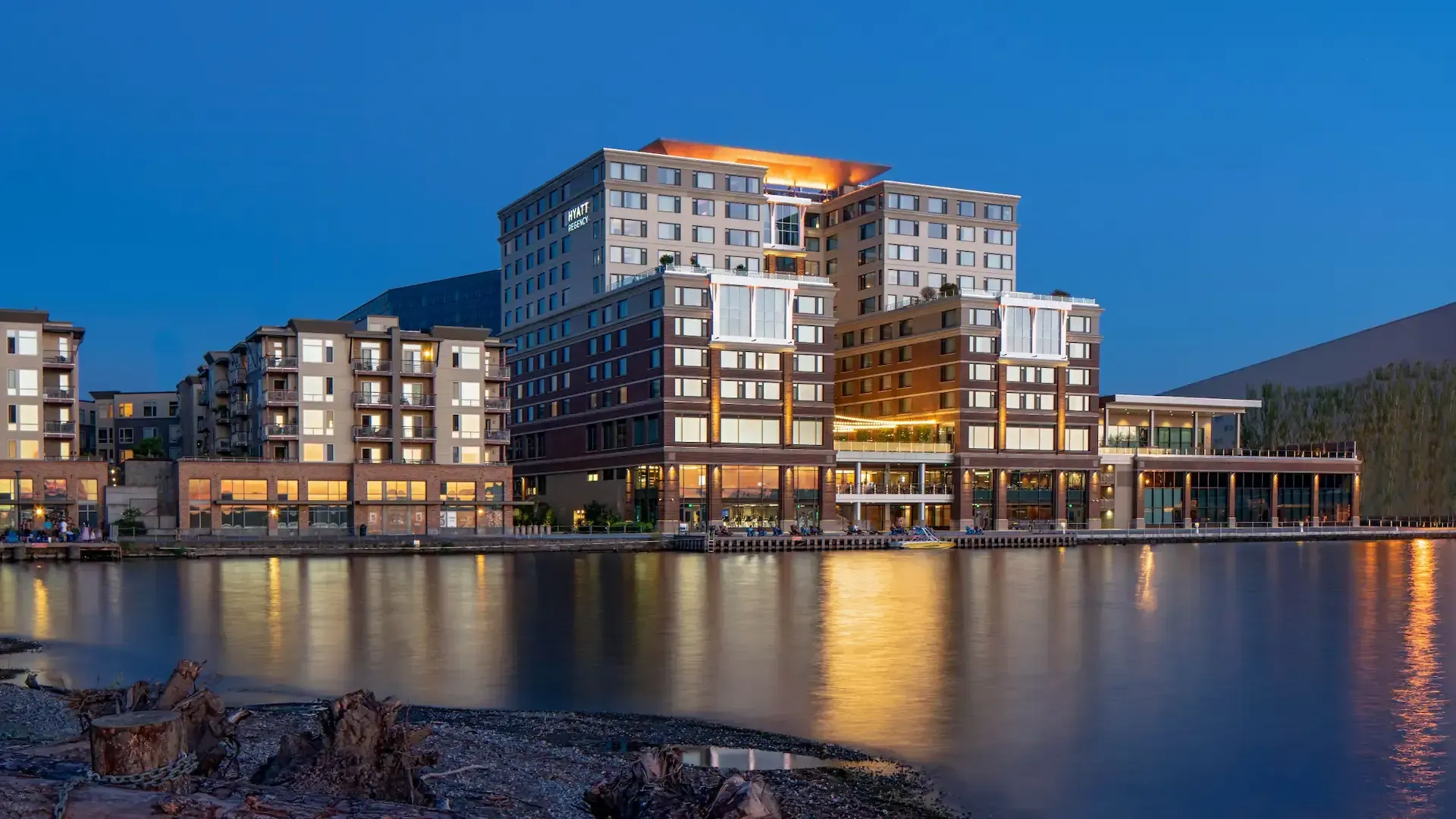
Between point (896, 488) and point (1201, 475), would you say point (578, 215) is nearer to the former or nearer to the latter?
point (896, 488)

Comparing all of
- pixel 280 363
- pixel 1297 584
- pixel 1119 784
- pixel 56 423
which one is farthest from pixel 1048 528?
pixel 1119 784

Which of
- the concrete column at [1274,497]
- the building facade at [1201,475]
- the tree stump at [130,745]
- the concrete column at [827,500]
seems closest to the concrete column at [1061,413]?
the building facade at [1201,475]

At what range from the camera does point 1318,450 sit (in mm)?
176625

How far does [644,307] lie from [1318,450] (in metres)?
101

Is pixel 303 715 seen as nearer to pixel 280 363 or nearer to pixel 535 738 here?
pixel 535 738

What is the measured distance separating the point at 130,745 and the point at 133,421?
179967 millimetres

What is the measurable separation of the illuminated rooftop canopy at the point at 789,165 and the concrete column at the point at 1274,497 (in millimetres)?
66943

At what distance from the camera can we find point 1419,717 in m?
32.9

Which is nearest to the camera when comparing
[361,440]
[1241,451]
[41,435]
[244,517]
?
[41,435]

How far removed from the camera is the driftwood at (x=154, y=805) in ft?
28.6

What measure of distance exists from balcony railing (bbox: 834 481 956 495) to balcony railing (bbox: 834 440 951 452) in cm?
418

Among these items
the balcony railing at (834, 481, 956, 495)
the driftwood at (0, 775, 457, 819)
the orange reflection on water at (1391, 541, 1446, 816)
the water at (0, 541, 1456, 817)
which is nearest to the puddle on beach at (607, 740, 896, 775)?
the water at (0, 541, 1456, 817)

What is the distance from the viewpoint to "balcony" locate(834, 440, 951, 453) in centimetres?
14625

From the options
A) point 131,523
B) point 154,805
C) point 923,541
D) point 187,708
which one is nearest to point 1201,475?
point 923,541
